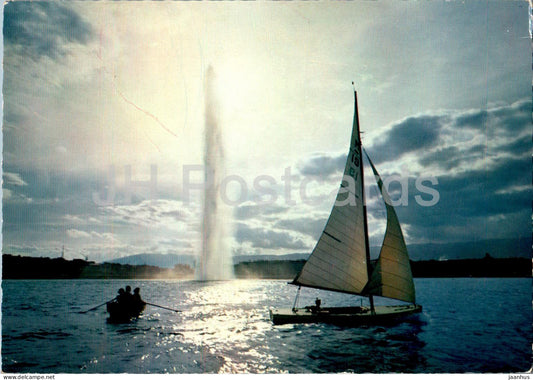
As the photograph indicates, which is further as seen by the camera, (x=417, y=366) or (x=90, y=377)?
(x=417, y=366)

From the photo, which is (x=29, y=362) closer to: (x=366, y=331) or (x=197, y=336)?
(x=197, y=336)

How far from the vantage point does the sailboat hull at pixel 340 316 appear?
20.8 metres

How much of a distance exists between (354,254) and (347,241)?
1.00 meters

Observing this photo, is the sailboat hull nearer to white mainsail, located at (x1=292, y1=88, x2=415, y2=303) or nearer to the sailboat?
the sailboat

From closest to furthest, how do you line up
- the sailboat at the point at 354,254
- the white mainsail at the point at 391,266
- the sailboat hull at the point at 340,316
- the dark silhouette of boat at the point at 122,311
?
the sailboat hull at the point at 340,316
the white mainsail at the point at 391,266
the sailboat at the point at 354,254
the dark silhouette of boat at the point at 122,311

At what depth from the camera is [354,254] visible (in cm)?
2205

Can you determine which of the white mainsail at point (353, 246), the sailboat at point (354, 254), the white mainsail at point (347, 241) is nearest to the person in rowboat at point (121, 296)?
the sailboat at point (354, 254)

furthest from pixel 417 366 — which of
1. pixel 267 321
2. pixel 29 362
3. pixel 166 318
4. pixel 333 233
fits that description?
pixel 166 318

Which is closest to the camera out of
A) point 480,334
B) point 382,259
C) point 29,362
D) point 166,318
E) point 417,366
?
point 417,366

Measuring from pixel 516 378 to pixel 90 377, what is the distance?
574 inches

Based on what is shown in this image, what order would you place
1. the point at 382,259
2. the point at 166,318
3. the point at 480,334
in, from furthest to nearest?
the point at 166,318 → the point at 480,334 → the point at 382,259

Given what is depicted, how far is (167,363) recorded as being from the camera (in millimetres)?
15375

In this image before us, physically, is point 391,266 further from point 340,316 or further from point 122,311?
point 122,311

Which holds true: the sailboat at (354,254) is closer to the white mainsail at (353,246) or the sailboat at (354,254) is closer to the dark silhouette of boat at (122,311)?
the white mainsail at (353,246)
